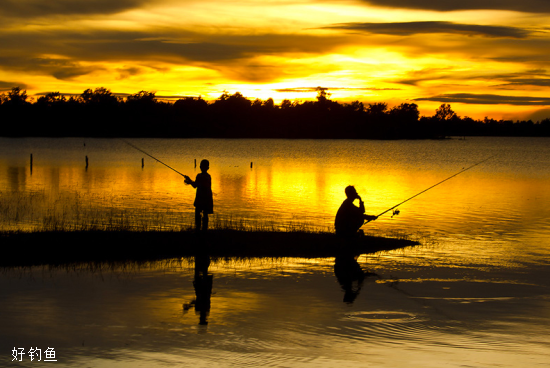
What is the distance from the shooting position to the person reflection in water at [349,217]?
14961 mm

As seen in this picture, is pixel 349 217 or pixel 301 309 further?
pixel 349 217

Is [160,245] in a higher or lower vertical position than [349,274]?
higher

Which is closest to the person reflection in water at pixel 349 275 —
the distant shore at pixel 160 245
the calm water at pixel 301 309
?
the calm water at pixel 301 309

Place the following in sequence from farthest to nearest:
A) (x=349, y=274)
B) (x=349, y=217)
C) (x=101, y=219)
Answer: (x=101, y=219)
(x=349, y=217)
(x=349, y=274)

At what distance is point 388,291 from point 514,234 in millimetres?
12094

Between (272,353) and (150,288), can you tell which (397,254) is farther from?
(272,353)

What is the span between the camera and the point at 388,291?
41.7 ft

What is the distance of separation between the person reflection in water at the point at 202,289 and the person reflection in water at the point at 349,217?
135 inches

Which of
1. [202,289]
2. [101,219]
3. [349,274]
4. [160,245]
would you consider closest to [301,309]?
[202,289]

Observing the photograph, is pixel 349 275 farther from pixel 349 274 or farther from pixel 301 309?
pixel 301 309

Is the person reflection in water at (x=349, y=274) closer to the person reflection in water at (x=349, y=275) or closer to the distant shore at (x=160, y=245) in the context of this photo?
the person reflection in water at (x=349, y=275)

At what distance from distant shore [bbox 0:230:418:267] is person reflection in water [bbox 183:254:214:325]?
89cm

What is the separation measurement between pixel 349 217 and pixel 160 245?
17.0ft

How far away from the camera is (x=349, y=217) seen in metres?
15.0
